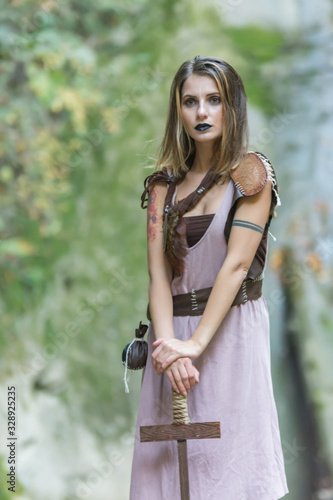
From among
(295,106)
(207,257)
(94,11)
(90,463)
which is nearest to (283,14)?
(295,106)

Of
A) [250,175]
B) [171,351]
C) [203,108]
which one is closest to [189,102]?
[203,108]

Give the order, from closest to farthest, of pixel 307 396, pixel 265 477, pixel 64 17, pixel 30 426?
pixel 265 477 < pixel 307 396 < pixel 30 426 < pixel 64 17

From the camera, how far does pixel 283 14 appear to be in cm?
386

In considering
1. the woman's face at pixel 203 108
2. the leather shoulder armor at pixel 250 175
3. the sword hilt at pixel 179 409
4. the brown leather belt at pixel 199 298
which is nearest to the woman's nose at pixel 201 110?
the woman's face at pixel 203 108

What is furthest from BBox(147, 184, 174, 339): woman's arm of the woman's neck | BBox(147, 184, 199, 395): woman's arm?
the woman's neck

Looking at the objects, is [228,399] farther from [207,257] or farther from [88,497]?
[88,497]

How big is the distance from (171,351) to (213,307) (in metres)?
0.16

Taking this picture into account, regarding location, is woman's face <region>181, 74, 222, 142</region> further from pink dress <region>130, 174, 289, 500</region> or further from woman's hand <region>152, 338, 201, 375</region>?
woman's hand <region>152, 338, 201, 375</region>

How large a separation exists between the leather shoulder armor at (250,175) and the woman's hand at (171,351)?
419 mm

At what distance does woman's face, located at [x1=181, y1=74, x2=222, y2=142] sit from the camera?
197 cm

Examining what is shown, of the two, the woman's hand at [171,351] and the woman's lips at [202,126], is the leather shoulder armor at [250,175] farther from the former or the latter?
the woman's hand at [171,351]

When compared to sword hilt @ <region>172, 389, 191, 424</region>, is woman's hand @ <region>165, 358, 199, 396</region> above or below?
above

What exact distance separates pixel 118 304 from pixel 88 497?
980mm

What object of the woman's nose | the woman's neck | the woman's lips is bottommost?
the woman's neck
